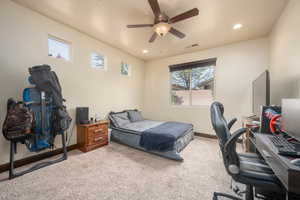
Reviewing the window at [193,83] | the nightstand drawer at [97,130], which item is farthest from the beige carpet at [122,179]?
the window at [193,83]

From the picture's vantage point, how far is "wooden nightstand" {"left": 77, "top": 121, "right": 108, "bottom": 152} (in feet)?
8.80

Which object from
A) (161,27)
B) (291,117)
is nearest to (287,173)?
(291,117)

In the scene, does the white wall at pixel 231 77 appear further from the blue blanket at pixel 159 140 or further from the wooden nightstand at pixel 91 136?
the wooden nightstand at pixel 91 136

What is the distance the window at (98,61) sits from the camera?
3.28 meters

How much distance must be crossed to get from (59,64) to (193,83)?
12.4 feet

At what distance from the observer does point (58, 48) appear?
2662mm


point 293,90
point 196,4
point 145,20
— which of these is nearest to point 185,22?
point 196,4

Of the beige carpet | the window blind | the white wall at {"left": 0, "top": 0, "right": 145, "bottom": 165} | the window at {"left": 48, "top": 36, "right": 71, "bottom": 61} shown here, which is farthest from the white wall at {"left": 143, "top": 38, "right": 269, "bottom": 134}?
the window at {"left": 48, "top": 36, "right": 71, "bottom": 61}

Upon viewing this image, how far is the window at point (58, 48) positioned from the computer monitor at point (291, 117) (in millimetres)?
3826

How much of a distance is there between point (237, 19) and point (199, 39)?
90 cm

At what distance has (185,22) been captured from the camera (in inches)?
98.2

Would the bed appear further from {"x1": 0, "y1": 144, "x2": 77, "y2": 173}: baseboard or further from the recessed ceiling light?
the recessed ceiling light

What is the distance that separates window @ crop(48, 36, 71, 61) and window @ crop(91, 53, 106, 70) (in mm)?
585

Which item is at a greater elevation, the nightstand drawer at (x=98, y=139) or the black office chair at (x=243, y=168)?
the black office chair at (x=243, y=168)
